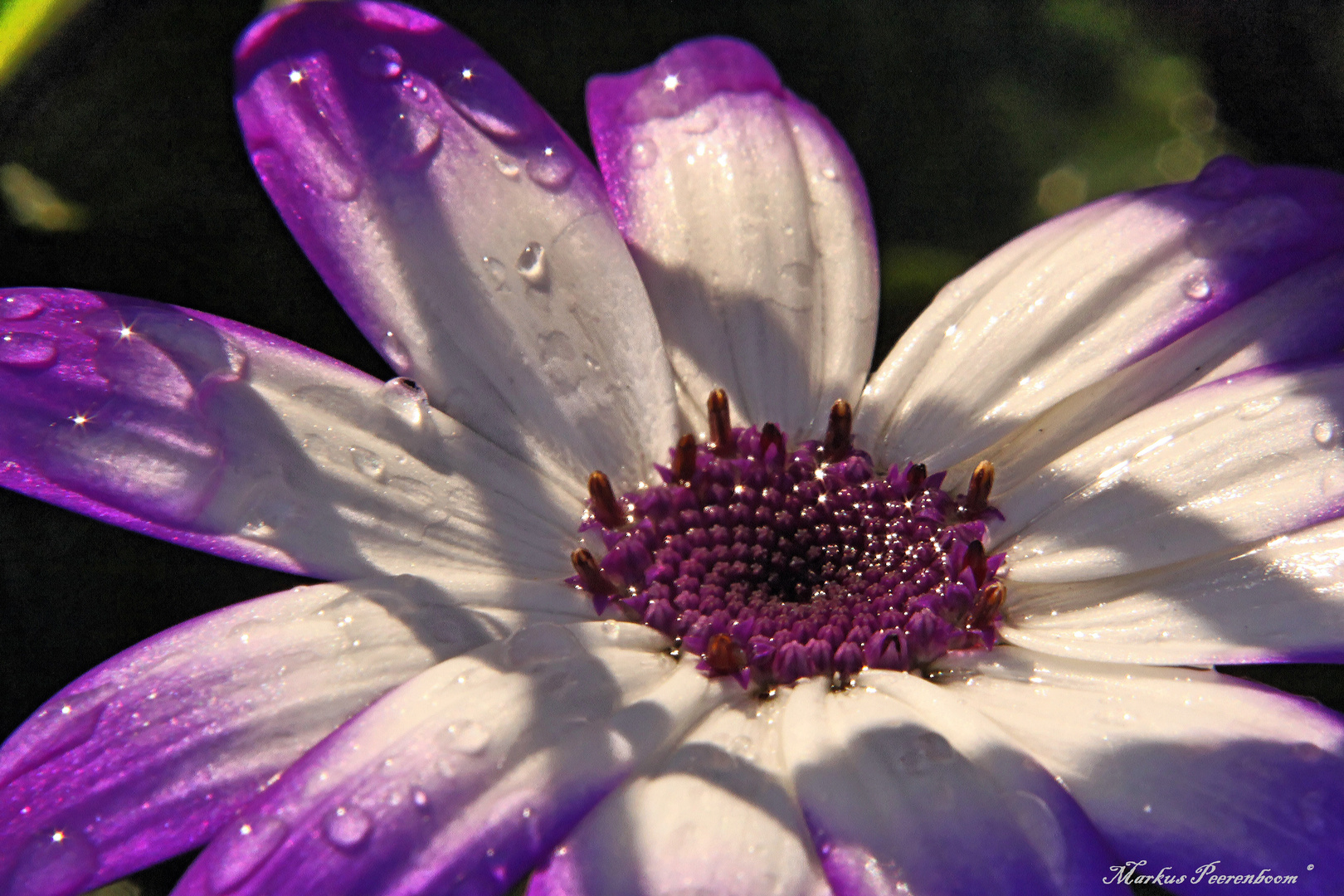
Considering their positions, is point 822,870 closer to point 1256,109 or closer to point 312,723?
point 312,723

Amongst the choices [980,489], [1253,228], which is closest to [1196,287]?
[1253,228]

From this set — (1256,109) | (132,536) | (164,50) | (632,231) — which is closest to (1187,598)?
(632,231)

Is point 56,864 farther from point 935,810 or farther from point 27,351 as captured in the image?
point 935,810

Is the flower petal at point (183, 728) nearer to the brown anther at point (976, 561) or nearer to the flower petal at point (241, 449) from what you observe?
the flower petal at point (241, 449)

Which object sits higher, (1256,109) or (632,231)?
(1256,109)

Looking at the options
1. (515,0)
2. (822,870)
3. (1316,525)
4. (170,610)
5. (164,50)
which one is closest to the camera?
(822,870)

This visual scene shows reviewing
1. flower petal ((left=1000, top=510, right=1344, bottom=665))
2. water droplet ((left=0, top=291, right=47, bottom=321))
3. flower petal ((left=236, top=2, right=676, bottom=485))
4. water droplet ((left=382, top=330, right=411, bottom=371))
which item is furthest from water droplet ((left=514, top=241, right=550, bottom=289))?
flower petal ((left=1000, top=510, right=1344, bottom=665))

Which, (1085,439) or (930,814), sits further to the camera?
(1085,439)
